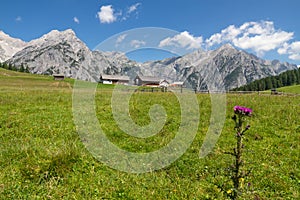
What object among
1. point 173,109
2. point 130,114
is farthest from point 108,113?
point 173,109

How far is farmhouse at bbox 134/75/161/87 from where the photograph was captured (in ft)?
25.6

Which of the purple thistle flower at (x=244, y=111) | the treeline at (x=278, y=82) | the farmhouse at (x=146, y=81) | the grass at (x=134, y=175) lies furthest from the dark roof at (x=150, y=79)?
the treeline at (x=278, y=82)

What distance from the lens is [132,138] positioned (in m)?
9.28

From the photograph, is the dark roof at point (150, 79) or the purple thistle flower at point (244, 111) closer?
the purple thistle flower at point (244, 111)

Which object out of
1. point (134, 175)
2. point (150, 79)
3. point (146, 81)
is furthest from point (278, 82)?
point (134, 175)

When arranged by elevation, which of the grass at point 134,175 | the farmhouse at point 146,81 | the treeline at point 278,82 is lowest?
the grass at point 134,175

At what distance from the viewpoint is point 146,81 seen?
819cm

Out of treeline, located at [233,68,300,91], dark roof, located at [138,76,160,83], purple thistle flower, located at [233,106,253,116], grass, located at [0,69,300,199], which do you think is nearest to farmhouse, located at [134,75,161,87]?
dark roof, located at [138,76,160,83]

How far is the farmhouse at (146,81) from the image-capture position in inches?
307

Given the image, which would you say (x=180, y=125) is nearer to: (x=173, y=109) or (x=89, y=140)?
(x=173, y=109)

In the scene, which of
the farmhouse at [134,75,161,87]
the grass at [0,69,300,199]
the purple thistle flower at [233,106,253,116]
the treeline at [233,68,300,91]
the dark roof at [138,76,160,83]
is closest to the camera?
the purple thistle flower at [233,106,253,116]

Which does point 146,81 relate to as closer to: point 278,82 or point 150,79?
point 150,79

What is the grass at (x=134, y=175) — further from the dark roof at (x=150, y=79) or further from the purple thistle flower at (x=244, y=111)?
the dark roof at (x=150, y=79)

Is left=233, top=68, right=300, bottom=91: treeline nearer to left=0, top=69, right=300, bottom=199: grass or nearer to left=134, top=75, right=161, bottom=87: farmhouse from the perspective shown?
left=0, top=69, right=300, bottom=199: grass
